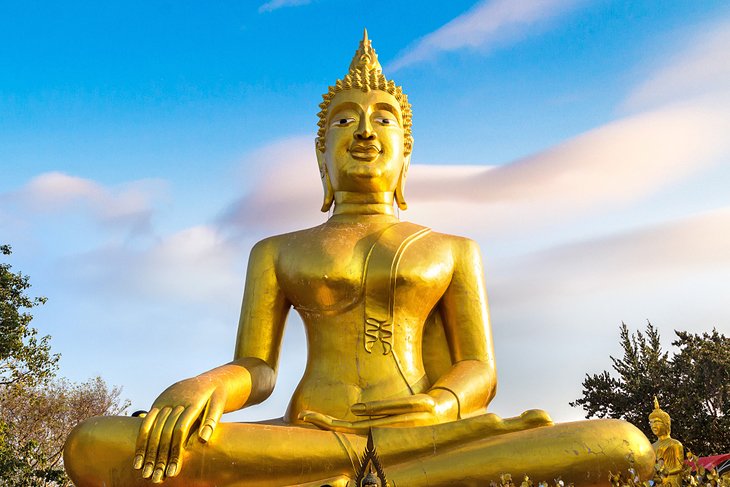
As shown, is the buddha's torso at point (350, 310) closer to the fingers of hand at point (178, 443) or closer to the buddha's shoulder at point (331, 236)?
the buddha's shoulder at point (331, 236)

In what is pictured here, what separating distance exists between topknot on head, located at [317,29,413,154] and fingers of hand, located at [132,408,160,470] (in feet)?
9.34

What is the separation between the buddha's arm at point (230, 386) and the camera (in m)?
5.09

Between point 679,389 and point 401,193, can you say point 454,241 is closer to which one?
point 401,193

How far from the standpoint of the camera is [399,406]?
5.42 meters

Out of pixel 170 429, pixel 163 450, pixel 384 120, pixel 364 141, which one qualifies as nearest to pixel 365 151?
pixel 364 141

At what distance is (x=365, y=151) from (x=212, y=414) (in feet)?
7.83

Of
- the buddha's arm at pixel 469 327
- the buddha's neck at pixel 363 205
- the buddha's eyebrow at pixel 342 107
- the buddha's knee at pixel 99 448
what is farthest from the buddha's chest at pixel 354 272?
the buddha's knee at pixel 99 448

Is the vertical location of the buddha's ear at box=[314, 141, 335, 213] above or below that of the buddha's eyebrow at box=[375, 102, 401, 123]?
below

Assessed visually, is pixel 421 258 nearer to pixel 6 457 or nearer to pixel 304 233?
pixel 304 233

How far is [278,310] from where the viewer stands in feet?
21.6

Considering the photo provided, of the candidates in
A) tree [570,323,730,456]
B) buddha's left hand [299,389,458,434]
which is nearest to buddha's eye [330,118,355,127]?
buddha's left hand [299,389,458,434]

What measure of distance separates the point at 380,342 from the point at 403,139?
67.6 inches

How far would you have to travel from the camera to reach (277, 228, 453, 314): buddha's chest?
6.25 m

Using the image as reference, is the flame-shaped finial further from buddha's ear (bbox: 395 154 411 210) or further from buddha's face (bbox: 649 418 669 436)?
buddha's face (bbox: 649 418 669 436)
